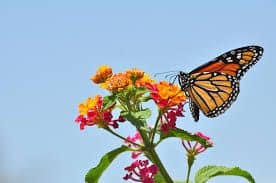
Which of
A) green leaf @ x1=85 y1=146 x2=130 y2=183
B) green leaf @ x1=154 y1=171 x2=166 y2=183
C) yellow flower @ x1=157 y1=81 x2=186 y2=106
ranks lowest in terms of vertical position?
green leaf @ x1=154 y1=171 x2=166 y2=183

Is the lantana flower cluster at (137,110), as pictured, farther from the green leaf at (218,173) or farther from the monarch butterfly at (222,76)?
the monarch butterfly at (222,76)

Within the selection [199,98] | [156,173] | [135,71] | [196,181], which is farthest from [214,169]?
[199,98]

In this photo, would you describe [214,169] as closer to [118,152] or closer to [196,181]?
[196,181]

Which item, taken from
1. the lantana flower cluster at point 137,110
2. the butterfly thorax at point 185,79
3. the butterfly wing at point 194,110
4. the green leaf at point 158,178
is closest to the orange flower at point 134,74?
the lantana flower cluster at point 137,110

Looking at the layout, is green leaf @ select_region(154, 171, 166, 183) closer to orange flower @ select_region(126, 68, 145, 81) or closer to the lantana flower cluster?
the lantana flower cluster

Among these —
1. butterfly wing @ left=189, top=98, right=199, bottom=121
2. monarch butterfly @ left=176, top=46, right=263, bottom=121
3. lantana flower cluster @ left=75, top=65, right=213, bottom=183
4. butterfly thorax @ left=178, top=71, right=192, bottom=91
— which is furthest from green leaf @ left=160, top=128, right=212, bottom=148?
butterfly thorax @ left=178, top=71, right=192, bottom=91

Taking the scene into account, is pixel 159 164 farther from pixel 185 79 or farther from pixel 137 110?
pixel 185 79
